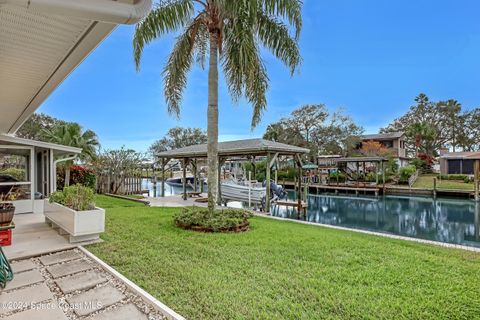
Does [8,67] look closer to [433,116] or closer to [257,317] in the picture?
[257,317]

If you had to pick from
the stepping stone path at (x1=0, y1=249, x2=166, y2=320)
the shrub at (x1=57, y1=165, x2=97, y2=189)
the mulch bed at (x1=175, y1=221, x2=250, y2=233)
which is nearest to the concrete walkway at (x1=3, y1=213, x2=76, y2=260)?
the stepping stone path at (x1=0, y1=249, x2=166, y2=320)

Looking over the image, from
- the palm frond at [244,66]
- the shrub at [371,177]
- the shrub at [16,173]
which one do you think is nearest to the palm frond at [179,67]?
the palm frond at [244,66]

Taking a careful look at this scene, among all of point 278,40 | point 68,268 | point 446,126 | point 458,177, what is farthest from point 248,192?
point 446,126

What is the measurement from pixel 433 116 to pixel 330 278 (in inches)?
1685

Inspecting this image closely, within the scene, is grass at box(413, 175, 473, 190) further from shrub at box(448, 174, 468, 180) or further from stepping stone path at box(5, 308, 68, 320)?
stepping stone path at box(5, 308, 68, 320)

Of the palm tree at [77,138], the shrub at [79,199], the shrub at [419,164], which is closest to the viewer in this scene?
the shrub at [79,199]

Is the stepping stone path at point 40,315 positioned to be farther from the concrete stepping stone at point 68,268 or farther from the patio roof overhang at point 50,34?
the patio roof overhang at point 50,34

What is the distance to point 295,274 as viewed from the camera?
4215 millimetres

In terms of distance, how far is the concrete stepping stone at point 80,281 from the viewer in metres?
3.76

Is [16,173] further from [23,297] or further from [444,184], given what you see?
[444,184]

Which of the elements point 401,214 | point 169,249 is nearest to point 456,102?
point 401,214

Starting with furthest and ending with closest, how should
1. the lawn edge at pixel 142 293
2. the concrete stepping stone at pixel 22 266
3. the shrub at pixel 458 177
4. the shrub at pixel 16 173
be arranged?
the shrub at pixel 458 177 < the shrub at pixel 16 173 < the concrete stepping stone at pixel 22 266 < the lawn edge at pixel 142 293

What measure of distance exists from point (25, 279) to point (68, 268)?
1.84 ft

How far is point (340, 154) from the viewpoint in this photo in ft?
107
